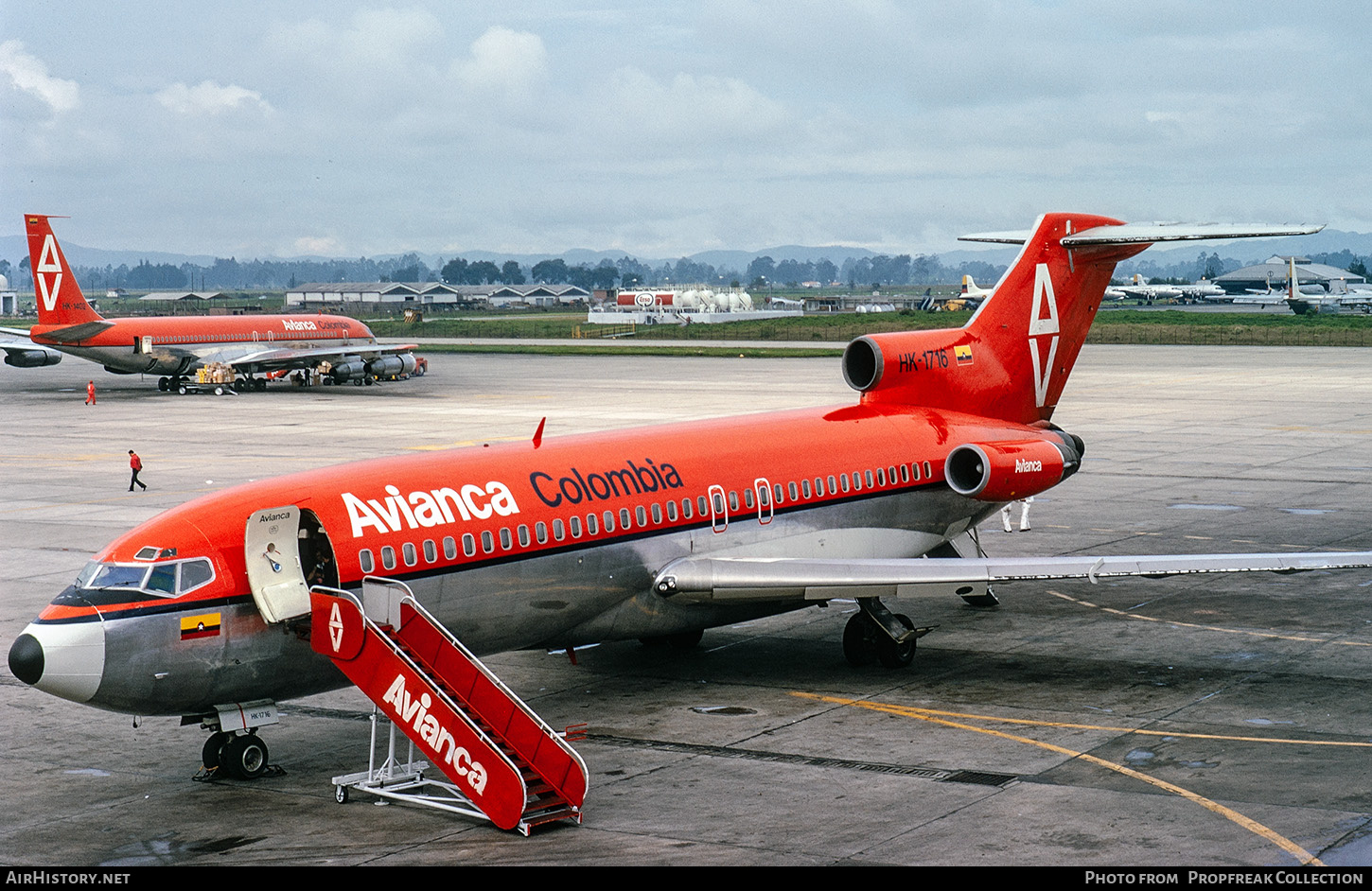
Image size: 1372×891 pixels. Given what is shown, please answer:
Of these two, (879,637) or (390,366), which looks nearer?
(879,637)

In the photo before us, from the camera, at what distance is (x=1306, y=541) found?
3366cm

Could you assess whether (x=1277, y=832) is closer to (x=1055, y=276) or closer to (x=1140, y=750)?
(x=1140, y=750)

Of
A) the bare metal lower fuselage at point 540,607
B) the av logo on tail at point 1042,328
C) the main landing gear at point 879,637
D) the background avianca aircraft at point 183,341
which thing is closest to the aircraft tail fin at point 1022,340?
the av logo on tail at point 1042,328

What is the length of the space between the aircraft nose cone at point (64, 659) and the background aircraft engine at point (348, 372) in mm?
69596

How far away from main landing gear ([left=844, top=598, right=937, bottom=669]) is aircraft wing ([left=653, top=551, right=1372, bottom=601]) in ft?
3.11

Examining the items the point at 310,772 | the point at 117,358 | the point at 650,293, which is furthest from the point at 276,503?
the point at 650,293

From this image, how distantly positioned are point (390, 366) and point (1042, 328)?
2417 inches

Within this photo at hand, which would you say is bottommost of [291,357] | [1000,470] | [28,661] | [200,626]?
[28,661]

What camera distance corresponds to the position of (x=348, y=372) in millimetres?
85625

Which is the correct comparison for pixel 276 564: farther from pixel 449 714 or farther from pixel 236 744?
pixel 449 714

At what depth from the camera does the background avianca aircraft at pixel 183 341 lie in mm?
76625

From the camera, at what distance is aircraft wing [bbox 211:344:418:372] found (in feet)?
269

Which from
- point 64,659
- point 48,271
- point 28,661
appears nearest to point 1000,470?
point 64,659

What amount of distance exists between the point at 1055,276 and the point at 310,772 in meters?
17.8
